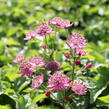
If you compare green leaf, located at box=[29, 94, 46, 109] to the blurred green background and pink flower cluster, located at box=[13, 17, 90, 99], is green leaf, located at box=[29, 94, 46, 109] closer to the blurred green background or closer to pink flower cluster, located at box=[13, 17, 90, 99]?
pink flower cluster, located at box=[13, 17, 90, 99]

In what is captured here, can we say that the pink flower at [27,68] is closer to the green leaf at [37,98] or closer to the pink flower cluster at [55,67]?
the pink flower cluster at [55,67]

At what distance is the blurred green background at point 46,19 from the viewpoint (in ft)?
10.0

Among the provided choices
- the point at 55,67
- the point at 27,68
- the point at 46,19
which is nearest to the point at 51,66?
the point at 55,67

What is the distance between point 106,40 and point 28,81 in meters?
1.78

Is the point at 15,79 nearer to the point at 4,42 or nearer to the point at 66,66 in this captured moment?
the point at 66,66

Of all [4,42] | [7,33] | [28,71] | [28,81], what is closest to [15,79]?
[28,81]

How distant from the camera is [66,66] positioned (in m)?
2.88

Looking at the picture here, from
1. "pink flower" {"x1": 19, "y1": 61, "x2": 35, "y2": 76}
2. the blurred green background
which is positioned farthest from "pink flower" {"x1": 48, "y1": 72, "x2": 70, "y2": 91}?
the blurred green background

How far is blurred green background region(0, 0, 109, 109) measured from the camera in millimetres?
3060

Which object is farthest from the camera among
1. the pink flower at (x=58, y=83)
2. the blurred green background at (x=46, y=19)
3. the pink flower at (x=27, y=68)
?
the blurred green background at (x=46, y=19)

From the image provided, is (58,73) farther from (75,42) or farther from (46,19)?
(46,19)

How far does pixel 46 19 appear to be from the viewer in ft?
15.9

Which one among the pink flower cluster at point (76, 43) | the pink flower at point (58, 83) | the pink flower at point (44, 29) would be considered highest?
the pink flower at point (44, 29)

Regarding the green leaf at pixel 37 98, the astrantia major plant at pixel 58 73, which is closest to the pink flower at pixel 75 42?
the astrantia major plant at pixel 58 73
